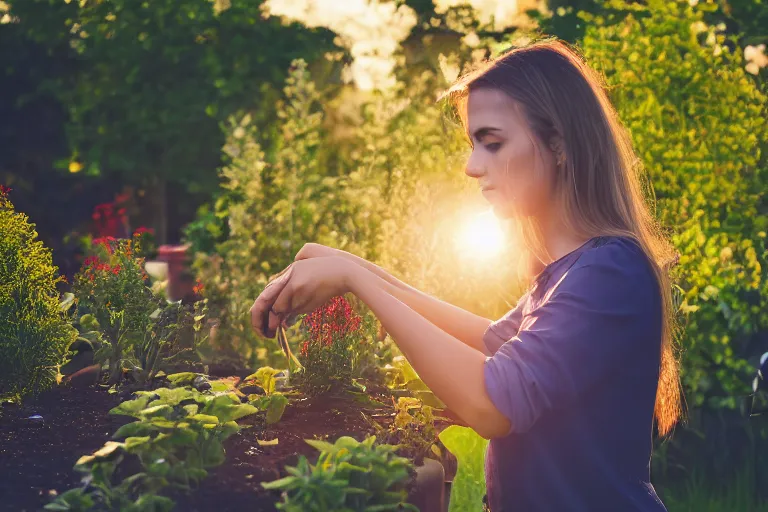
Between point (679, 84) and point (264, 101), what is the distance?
18.7 feet

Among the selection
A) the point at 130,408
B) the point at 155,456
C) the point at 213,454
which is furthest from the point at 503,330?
the point at 130,408

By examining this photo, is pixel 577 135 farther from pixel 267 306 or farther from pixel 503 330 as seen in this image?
pixel 267 306

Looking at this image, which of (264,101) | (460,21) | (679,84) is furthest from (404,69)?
(679,84)

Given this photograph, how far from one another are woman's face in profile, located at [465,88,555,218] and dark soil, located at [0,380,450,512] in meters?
0.94

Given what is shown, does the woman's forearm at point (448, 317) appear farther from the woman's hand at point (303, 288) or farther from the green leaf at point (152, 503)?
the green leaf at point (152, 503)

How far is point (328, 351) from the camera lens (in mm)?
3334

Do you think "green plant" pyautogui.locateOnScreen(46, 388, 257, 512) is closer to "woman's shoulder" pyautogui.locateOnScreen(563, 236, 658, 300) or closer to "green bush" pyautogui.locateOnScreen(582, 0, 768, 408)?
"woman's shoulder" pyautogui.locateOnScreen(563, 236, 658, 300)

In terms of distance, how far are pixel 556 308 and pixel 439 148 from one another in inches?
183

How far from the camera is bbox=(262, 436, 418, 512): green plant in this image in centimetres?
220

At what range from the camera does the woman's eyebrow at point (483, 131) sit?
2131 millimetres

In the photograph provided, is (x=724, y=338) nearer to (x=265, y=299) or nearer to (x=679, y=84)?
(x=679, y=84)

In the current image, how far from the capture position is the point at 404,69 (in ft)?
30.2

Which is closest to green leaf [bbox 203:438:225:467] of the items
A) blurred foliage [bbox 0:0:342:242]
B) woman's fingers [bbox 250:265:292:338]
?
woman's fingers [bbox 250:265:292:338]

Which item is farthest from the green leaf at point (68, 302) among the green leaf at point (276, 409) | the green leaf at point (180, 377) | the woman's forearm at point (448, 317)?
the woman's forearm at point (448, 317)
